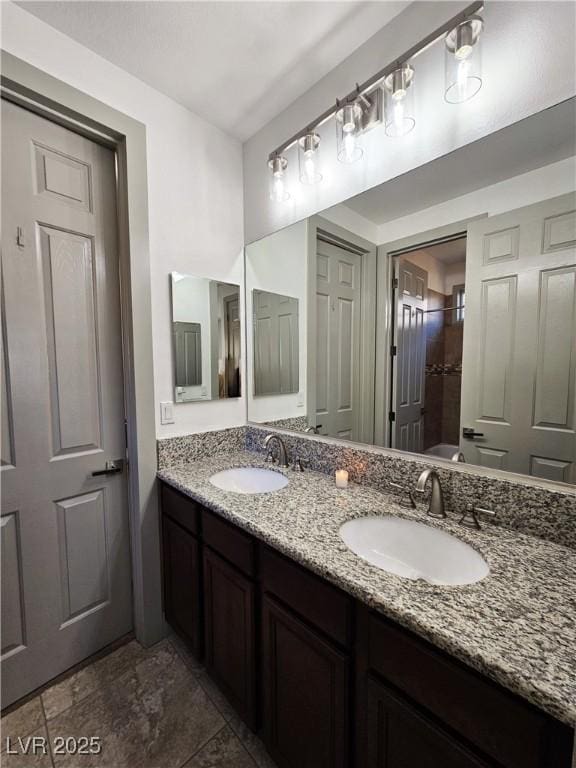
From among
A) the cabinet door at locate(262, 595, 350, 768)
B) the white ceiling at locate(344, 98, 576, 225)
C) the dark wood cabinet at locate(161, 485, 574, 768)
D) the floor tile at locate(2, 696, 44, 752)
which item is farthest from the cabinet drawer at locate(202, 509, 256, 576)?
the white ceiling at locate(344, 98, 576, 225)

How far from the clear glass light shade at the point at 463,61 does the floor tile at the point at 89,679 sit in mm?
2543

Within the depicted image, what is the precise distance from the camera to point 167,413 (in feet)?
5.14

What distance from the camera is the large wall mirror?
0.91 meters

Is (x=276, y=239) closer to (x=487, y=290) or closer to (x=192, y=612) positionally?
(x=487, y=290)

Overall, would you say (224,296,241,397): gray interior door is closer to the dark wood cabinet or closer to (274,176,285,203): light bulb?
(274,176,285,203): light bulb

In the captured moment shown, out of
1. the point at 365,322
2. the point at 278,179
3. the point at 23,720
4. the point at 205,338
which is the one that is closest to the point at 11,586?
the point at 23,720

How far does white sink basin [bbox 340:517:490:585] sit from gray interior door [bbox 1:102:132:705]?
116 centimetres

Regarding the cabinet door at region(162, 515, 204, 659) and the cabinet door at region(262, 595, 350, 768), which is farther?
the cabinet door at region(162, 515, 204, 659)

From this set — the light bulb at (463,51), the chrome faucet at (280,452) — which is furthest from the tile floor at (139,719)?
the light bulb at (463,51)

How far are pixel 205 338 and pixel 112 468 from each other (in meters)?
0.78

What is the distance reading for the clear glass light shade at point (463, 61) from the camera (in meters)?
0.92

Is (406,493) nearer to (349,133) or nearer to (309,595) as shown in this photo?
(309,595)

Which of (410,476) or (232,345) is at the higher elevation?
(232,345)

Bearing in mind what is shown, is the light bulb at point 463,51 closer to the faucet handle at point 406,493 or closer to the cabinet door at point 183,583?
the faucet handle at point 406,493
